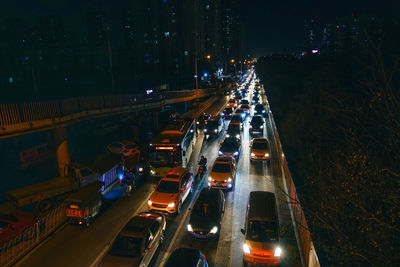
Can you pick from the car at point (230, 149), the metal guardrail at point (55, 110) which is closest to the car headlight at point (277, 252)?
the car at point (230, 149)

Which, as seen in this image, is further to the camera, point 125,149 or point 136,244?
point 125,149

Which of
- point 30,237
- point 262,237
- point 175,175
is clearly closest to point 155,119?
point 175,175

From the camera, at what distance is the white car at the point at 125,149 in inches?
917

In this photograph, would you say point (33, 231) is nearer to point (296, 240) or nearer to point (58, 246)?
point (58, 246)

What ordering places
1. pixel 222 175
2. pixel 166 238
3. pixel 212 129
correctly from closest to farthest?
pixel 166 238
pixel 222 175
pixel 212 129

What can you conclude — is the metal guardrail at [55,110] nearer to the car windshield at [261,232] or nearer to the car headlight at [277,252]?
Result: the car windshield at [261,232]

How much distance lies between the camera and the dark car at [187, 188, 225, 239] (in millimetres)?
11211

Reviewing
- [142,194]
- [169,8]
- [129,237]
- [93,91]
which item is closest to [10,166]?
[142,194]

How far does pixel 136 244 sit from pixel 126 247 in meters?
0.35

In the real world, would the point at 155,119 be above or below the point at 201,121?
above

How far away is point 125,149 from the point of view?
76.8 ft

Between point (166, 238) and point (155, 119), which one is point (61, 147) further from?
point (155, 119)

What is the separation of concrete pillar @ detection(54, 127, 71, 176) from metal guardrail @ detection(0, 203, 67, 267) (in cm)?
685

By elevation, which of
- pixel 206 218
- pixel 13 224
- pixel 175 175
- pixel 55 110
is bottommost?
pixel 206 218
